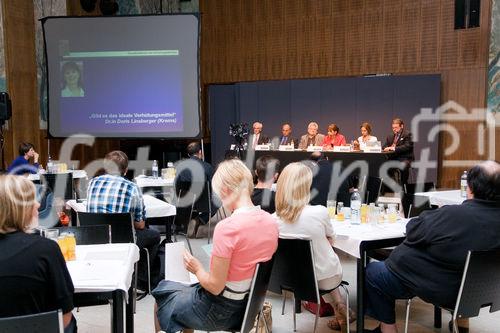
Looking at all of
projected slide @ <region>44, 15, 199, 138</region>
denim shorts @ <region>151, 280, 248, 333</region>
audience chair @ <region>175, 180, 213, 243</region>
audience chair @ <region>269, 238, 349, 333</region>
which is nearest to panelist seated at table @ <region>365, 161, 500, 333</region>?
audience chair @ <region>269, 238, 349, 333</region>

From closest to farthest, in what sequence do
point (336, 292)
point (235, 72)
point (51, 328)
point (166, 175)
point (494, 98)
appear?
1. point (51, 328)
2. point (336, 292)
3. point (166, 175)
4. point (494, 98)
5. point (235, 72)

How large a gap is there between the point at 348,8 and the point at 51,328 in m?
11.0

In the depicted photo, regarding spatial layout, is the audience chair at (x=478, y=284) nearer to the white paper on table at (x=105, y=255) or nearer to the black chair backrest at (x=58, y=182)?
the white paper on table at (x=105, y=255)

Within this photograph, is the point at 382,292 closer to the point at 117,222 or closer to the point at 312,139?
the point at 117,222

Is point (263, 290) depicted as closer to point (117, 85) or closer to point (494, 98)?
point (117, 85)

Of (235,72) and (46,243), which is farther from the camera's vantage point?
(235,72)

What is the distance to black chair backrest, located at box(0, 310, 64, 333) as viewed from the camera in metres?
1.99

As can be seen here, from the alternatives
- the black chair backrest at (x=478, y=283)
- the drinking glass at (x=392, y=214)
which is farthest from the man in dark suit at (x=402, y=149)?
the black chair backrest at (x=478, y=283)

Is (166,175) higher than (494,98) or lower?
lower

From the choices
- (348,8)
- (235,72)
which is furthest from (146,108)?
(348,8)

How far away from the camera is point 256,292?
8.95ft

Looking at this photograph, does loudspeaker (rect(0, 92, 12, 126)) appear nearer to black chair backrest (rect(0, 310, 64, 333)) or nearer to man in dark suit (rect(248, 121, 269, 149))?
man in dark suit (rect(248, 121, 269, 149))

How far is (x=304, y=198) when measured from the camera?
3482 mm

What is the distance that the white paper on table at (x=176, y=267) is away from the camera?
3.01 metres
